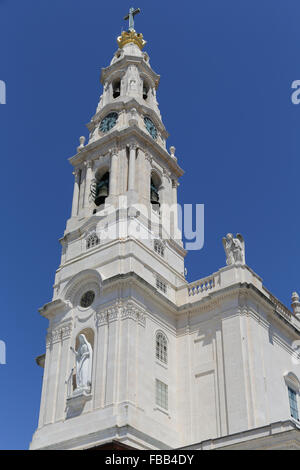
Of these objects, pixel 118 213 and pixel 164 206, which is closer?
pixel 118 213

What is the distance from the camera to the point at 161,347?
113ft

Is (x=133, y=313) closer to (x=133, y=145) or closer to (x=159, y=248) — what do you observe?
(x=159, y=248)

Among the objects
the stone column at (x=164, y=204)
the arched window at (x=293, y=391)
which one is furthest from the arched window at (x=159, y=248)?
the arched window at (x=293, y=391)

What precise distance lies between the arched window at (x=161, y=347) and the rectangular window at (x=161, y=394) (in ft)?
4.70

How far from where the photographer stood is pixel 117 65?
4959 cm

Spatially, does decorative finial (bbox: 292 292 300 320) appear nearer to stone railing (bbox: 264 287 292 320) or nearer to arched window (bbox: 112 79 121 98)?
stone railing (bbox: 264 287 292 320)

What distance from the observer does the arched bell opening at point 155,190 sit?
4164 cm

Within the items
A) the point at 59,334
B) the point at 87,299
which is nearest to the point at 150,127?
the point at 87,299

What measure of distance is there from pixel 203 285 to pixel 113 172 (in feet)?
32.3

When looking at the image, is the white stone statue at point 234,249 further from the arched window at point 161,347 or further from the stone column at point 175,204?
the arched window at point 161,347

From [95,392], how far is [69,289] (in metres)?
7.11
